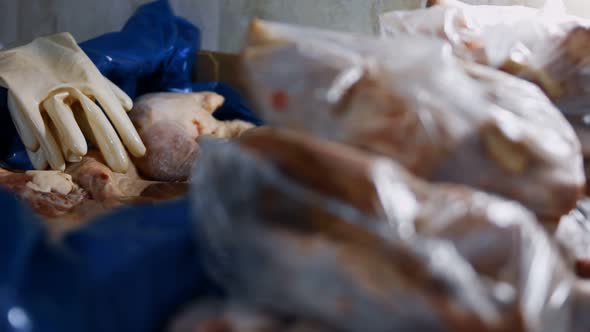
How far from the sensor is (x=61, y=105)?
Result: 1724 mm

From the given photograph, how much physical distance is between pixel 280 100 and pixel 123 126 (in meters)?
1.34

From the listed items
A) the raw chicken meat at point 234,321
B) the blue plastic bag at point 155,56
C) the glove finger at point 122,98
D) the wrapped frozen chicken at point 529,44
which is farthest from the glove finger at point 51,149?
the raw chicken meat at point 234,321

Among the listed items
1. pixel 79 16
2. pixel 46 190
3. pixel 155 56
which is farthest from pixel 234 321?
pixel 79 16

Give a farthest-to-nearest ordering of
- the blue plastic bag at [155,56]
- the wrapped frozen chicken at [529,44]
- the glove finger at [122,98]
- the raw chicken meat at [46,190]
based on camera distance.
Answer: the blue plastic bag at [155,56]
the glove finger at [122,98]
the raw chicken meat at [46,190]
the wrapped frozen chicken at [529,44]

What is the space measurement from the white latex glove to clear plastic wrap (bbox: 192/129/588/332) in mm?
1304

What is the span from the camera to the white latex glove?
1717 millimetres

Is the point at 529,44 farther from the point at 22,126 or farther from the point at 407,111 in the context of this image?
the point at 22,126

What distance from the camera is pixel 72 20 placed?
2885 mm

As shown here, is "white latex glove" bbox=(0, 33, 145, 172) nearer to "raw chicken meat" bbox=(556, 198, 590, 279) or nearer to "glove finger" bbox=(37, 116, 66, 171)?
"glove finger" bbox=(37, 116, 66, 171)

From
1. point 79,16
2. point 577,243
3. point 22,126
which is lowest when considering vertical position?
point 79,16

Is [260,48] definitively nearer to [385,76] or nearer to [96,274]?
[385,76]

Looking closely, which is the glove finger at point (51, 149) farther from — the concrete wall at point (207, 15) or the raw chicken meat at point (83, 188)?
the concrete wall at point (207, 15)

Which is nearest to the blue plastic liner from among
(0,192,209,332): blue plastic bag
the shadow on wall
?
(0,192,209,332): blue plastic bag

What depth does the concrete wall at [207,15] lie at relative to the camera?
2.54 metres
